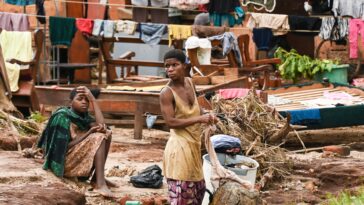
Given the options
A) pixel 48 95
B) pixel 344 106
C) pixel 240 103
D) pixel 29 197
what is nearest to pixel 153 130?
pixel 48 95

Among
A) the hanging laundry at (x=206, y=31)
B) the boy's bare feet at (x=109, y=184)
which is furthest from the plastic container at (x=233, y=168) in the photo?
the hanging laundry at (x=206, y=31)

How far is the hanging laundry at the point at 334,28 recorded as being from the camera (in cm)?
1762

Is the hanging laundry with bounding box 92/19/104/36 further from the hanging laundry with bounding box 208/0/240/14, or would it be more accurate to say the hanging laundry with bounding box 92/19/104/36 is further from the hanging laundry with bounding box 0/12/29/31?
the hanging laundry with bounding box 208/0/240/14

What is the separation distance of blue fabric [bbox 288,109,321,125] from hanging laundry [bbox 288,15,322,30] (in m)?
5.04

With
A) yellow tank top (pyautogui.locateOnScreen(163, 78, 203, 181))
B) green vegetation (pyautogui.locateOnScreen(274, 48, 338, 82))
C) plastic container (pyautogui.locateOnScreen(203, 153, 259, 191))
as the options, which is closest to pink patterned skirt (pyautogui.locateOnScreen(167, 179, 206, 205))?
yellow tank top (pyautogui.locateOnScreen(163, 78, 203, 181))

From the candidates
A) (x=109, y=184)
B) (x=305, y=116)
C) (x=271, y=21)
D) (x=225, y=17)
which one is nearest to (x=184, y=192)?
(x=109, y=184)

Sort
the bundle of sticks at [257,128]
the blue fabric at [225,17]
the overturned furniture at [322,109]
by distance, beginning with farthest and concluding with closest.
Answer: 1. the blue fabric at [225,17]
2. the overturned furniture at [322,109]
3. the bundle of sticks at [257,128]

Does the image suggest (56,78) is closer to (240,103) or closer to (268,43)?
(268,43)

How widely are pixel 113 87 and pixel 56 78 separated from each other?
5.11 m

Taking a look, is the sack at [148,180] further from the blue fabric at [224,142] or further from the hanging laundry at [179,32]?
the hanging laundry at [179,32]

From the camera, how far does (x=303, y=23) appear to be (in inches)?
710

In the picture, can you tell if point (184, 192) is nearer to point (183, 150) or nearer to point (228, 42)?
point (183, 150)

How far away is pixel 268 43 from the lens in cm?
1836

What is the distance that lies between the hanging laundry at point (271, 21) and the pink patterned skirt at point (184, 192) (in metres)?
10.9
